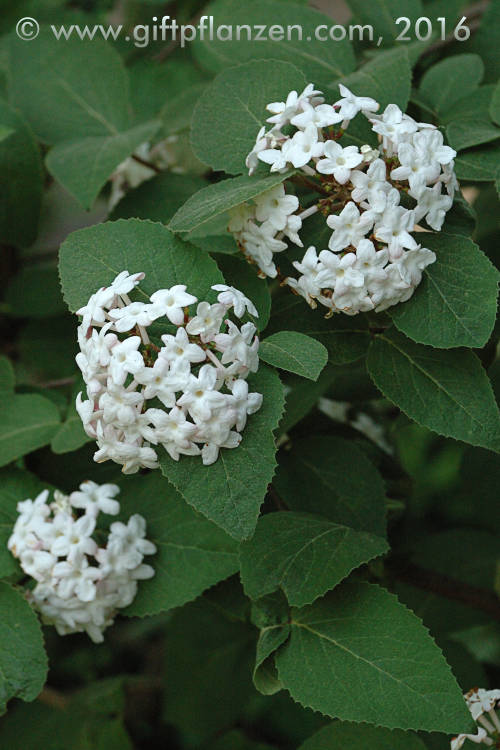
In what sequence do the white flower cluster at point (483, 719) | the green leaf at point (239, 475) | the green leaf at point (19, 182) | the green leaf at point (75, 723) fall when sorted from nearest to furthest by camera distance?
the green leaf at point (239, 475) < the white flower cluster at point (483, 719) < the green leaf at point (19, 182) < the green leaf at point (75, 723)

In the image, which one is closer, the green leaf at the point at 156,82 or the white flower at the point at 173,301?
the white flower at the point at 173,301

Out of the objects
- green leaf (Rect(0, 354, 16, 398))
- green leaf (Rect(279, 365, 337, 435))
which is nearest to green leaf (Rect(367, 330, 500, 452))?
green leaf (Rect(279, 365, 337, 435))

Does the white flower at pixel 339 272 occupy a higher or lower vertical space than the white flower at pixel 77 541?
higher

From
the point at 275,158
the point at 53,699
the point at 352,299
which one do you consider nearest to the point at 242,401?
the point at 352,299

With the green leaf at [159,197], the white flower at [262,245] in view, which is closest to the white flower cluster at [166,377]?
the white flower at [262,245]

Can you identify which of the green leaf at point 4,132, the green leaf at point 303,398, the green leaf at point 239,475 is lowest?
the green leaf at point 303,398

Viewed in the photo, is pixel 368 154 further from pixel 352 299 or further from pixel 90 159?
pixel 90 159

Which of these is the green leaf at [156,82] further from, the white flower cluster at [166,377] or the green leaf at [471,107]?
the white flower cluster at [166,377]

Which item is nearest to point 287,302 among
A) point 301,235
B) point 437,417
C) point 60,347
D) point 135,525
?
point 301,235
